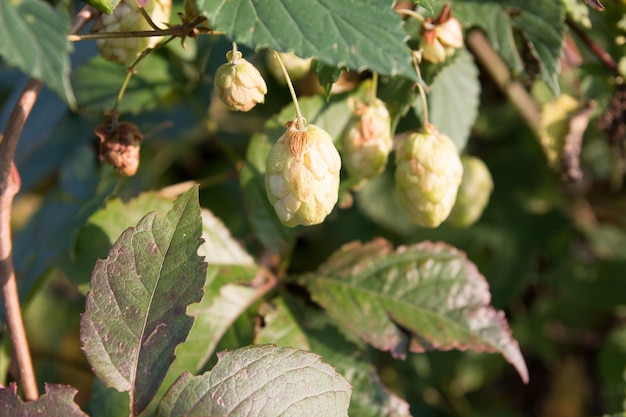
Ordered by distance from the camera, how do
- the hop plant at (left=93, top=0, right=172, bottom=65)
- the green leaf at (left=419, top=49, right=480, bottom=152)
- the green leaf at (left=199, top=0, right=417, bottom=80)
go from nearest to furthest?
the green leaf at (left=199, top=0, right=417, bottom=80), the hop plant at (left=93, top=0, right=172, bottom=65), the green leaf at (left=419, top=49, right=480, bottom=152)

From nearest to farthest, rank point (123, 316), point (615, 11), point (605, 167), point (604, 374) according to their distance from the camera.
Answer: point (123, 316), point (615, 11), point (604, 374), point (605, 167)

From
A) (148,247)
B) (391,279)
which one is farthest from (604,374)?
(148,247)

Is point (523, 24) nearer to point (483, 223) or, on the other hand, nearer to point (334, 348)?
point (334, 348)

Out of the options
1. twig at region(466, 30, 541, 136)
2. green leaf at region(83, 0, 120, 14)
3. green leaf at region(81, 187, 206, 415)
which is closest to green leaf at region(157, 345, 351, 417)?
green leaf at region(81, 187, 206, 415)

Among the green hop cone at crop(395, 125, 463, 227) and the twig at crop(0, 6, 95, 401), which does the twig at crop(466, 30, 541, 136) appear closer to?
the green hop cone at crop(395, 125, 463, 227)


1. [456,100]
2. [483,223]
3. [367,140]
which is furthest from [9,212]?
[483,223]

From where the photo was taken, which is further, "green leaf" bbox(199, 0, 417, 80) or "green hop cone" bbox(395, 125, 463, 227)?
"green hop cone" bbox(395, 125, 463, 227)

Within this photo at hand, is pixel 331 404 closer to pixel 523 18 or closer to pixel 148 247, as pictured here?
pixel 148 247

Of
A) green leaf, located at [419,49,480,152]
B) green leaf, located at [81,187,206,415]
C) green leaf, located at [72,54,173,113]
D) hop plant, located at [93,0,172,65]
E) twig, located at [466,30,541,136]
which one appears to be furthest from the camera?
twig, located at [466,30,541,136]

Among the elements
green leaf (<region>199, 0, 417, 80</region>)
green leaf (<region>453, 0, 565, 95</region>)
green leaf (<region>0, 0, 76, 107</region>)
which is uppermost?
green leaf (<region>0, 0, 76, 107</region>)
